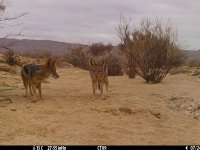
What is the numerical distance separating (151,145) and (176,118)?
270 cm

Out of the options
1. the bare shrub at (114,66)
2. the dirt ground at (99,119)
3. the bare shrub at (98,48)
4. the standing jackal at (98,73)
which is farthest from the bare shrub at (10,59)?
the bare shrub at (98,48)

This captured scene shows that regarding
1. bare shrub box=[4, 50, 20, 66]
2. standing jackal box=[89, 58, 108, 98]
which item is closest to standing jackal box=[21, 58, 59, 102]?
standing jackal box=[89, 58, 108, 98]

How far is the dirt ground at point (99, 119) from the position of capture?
8.72 meters

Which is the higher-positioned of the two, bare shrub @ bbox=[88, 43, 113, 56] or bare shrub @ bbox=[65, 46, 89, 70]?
bare shrub @ bbox=[88, 43, 113, 56]

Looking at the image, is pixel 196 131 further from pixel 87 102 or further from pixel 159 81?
pixel 159 81

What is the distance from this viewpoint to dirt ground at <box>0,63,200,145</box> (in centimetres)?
872

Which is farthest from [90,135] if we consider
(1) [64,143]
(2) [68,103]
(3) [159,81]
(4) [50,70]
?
(3) [159,81]

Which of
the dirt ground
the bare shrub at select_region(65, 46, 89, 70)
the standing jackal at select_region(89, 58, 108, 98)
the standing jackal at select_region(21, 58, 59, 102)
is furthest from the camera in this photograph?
the bare shrub at select_region(65, 46, 89, 70)

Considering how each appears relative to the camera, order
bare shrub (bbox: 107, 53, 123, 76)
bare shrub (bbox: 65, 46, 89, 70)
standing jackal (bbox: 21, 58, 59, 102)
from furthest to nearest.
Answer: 1. bare shrub (bbox: 65, 46, 89, 70)
2. bare shrub (bbox: 107, 53, 123, 76)
3. standing jackal (bbox: 21, 58, 59, 102)

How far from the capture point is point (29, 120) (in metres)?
9.78

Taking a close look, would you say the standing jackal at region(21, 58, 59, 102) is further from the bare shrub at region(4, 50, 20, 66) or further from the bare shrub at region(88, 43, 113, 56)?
the bare shrub at region(88, 43, 113, 56)

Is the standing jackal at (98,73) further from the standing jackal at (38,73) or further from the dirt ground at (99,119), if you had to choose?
the standing jackal at (38,73)

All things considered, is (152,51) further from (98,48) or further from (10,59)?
(98,48)

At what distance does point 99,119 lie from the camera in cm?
1032
